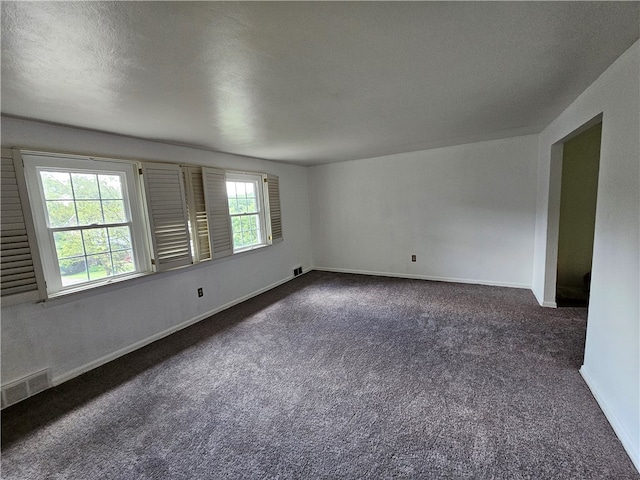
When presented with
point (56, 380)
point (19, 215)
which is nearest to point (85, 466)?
point (56, 380)

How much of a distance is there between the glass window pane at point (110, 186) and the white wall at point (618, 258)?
13.2 feet

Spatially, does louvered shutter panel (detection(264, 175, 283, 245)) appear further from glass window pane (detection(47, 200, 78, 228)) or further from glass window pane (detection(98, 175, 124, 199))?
glass window pane (detection(47, 200, 78, 228))

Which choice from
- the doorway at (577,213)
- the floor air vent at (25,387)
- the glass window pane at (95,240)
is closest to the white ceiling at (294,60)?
the glass window pane at (95,240)

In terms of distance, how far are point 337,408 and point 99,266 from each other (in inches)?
101

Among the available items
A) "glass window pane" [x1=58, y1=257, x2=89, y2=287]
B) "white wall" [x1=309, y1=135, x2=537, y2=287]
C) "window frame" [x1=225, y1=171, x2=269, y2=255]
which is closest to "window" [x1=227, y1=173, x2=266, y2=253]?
"window frame" [x1=225, y1=171, x2=269, y2=255]

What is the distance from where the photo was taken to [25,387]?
7.13ft

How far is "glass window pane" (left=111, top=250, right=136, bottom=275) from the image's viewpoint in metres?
2.79

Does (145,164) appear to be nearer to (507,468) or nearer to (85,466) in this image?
(85,466)

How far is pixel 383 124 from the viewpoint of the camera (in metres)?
2.84

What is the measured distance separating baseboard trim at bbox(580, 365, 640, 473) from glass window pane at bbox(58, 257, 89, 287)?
410cm

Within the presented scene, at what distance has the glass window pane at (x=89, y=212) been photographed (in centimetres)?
251

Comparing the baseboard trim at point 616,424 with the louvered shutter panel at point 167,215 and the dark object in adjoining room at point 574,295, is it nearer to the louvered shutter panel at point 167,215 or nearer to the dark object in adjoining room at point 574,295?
the dark object in adjoining room at point 574,295

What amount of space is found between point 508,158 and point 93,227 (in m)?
A: 5.17

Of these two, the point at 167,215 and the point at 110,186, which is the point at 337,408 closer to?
the point at 167,215
